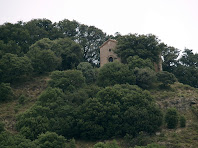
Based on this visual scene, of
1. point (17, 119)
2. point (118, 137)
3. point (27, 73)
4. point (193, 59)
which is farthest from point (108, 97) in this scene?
point (193, 59)

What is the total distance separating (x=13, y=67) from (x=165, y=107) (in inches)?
861

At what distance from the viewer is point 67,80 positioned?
45906 millimetres

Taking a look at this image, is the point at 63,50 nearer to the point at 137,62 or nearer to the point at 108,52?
the point at 108,52

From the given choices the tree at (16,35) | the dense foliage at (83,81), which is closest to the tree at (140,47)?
the dense foliage at (83,81)

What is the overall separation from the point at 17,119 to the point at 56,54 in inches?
730

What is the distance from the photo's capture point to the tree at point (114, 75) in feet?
159

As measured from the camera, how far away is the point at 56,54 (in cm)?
5662

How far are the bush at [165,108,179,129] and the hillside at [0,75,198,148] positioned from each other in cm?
64

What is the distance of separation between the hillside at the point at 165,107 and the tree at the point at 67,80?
143 inches

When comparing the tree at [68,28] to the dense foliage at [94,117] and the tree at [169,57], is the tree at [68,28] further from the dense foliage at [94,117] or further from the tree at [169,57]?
the dense foliage at [94,117]

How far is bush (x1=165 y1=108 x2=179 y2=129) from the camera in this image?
40969 mm

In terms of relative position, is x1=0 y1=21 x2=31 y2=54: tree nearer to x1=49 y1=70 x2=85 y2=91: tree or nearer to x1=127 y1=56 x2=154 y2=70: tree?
x1=49 y1=70 x2=85 y2=91: tree

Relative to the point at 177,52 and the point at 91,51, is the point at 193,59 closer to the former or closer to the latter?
the point at 177,52

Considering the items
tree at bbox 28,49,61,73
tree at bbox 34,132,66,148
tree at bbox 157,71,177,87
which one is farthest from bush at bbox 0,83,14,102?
tree at bbox 157,71,177,87
